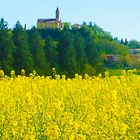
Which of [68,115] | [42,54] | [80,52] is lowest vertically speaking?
[68,115]

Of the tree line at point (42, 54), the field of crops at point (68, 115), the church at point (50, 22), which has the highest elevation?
the church at point (50, 22)

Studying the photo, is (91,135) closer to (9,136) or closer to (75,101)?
(9,136)

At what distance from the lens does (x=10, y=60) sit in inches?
1132

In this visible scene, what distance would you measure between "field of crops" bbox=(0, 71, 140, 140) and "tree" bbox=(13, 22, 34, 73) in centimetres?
1694

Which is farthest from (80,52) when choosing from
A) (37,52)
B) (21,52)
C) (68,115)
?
(68,115)

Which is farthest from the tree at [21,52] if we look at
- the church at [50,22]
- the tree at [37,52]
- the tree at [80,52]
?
the church at [50,22]

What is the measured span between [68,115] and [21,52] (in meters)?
23.7

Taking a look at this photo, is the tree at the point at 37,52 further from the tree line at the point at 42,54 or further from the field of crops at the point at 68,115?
the field of crops at the point at 68,115

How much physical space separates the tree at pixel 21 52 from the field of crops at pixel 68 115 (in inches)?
667

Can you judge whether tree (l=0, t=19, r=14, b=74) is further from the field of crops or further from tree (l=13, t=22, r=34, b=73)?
the field of crops

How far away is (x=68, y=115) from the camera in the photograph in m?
5.86

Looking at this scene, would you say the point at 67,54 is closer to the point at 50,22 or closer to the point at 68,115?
the point at 68,115

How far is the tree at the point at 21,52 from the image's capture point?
94.6ft

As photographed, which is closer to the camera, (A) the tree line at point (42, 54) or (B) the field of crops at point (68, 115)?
(B) the field of crops at point (68, 115)
